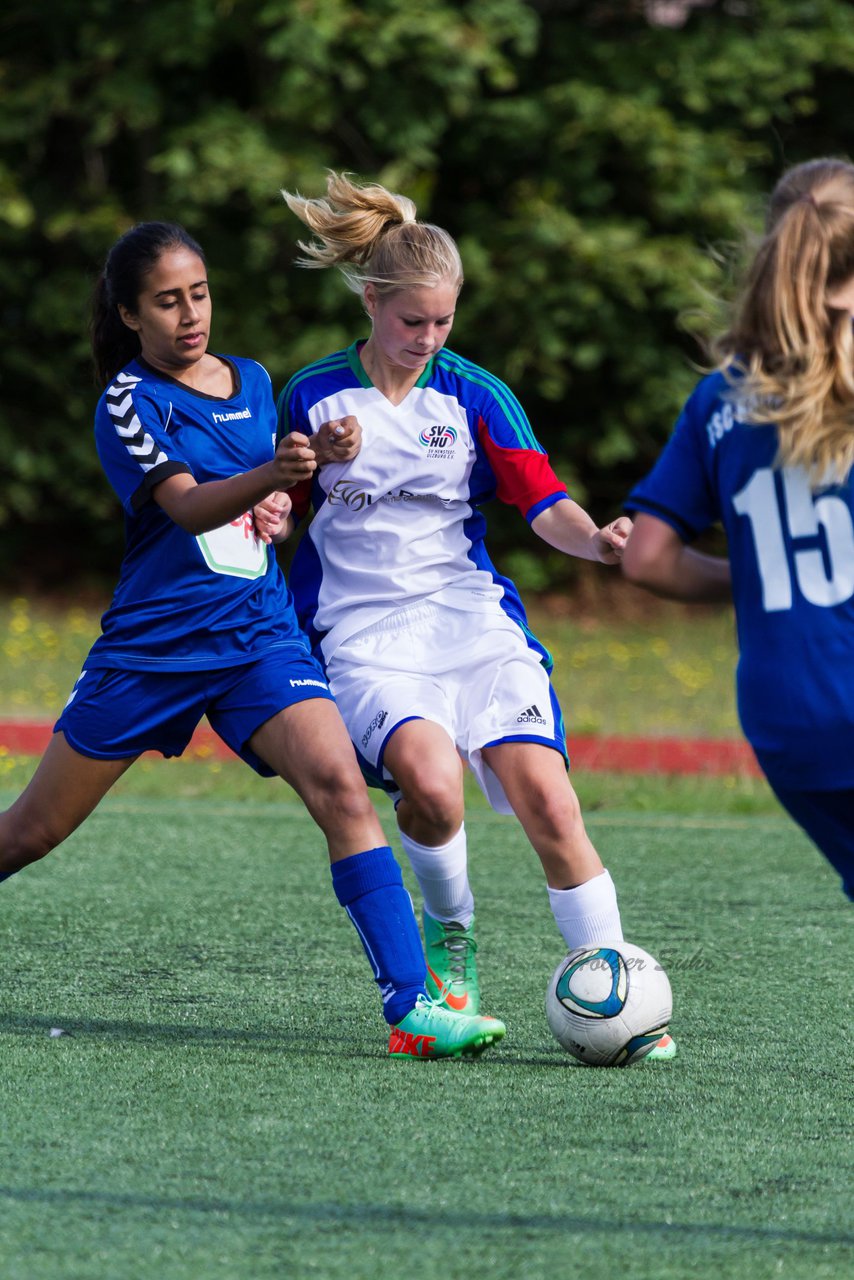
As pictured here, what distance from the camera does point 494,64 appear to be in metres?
15.9

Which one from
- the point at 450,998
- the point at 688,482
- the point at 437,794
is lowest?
the point at 450,998

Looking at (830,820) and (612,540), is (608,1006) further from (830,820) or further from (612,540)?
(830,820)

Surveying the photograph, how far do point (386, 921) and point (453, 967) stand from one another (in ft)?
1.58

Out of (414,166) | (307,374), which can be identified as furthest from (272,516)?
(414,166)

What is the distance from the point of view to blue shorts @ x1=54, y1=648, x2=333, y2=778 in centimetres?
416

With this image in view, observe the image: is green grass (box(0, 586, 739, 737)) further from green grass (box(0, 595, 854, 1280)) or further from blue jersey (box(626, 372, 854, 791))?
blue jersey (box(626, 372, 854, 791))

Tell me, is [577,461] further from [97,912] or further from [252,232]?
[97,912]

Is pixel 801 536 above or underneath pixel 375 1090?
above

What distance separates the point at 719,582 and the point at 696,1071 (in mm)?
1472

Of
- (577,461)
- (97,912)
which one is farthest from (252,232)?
(97,912)

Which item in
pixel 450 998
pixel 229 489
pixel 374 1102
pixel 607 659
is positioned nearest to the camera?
pixel 374 1102

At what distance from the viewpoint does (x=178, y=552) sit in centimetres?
422

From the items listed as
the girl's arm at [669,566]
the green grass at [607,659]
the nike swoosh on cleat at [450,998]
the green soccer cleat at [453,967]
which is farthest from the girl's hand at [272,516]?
the green grass at [607,659]

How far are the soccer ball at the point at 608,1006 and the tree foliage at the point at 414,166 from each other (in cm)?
1234
